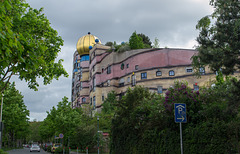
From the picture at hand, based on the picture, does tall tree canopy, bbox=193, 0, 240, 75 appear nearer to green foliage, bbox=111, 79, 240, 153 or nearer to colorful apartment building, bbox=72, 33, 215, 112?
green foliage, bbox=111, 79, 240, 153

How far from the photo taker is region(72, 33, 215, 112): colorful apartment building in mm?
50312

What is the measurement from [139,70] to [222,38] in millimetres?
40586

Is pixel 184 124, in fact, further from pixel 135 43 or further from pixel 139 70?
pixel 135 43

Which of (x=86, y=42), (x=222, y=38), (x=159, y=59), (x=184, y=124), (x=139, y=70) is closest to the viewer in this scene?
(x=222, y=38)

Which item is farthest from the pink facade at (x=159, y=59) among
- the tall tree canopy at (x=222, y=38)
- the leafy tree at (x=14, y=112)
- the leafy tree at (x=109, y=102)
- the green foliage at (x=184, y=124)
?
the tall tree canopy at (x=222, y=38)

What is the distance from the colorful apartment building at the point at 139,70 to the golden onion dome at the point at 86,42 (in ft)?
30.9

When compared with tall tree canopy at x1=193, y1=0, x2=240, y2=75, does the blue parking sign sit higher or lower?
lower

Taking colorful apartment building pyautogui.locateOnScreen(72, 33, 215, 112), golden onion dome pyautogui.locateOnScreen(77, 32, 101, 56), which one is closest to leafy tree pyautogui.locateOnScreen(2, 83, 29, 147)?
colorful apartment building pyautogui.locateOnScreen(72, 33, 215, 112)

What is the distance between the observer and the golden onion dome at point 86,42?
80125 mm

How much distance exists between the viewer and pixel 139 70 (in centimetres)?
5334

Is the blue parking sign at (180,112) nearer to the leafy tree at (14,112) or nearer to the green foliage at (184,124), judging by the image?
the green foliage at (184,124)

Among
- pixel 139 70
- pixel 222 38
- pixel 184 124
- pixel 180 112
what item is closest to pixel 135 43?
pixel 139 70

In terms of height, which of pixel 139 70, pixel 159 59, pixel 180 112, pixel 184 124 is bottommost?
pixel 184 124

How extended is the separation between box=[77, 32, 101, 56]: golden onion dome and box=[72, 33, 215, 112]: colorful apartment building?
941 cm
